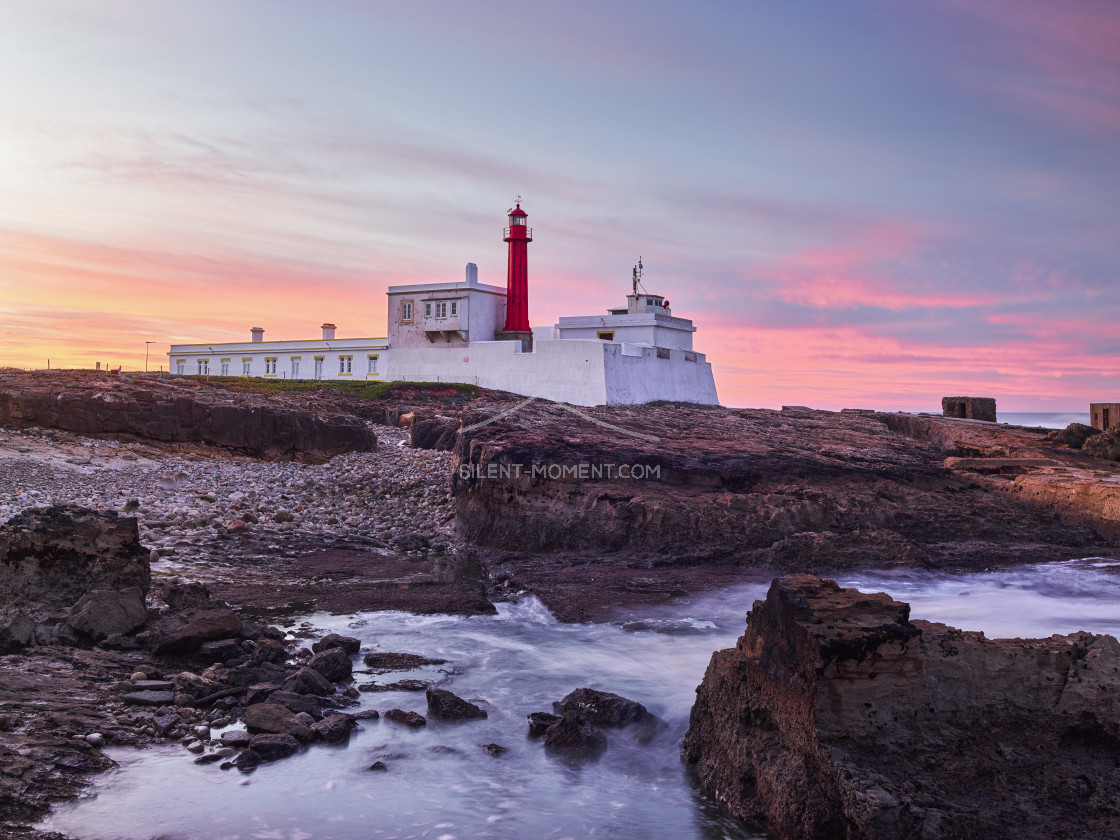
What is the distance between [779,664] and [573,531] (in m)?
8.50

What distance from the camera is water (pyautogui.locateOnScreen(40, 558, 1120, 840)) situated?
17.3ft

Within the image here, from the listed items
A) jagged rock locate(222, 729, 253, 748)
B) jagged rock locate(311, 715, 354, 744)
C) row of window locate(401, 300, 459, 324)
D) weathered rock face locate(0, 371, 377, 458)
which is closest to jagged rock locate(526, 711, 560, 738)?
jagged rock locate(311, 715, 354, 744)

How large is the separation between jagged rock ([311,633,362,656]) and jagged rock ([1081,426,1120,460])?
19862mm

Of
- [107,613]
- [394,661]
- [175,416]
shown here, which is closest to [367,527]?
[394,661]

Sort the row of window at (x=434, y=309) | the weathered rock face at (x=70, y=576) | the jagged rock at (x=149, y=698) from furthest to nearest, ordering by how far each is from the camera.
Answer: the row of window at (x=434, y=309)
the weathered rock face at (x=70, y=576)
the jagged rock at (x=149, y=698)

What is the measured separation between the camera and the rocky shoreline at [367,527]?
6809mm

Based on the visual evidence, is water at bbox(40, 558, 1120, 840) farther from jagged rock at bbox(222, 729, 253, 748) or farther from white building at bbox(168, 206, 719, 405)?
white building at bbox(168, 206, 719, 405)

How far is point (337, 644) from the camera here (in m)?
8.39

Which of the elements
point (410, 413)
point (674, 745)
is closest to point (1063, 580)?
point (674, 745)

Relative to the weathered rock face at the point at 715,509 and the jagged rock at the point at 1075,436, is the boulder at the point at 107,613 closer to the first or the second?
the weathered rock face at the point at 715,509

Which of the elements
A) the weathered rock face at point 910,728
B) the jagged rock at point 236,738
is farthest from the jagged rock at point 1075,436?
the jagged rock at point 236,738

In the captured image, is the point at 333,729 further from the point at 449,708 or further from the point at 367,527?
the point at 367,527

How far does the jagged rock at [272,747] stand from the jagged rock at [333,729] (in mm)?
251

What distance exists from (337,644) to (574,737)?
3.04 m
